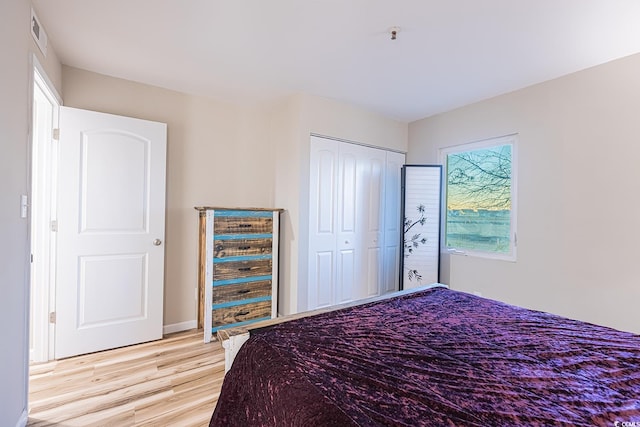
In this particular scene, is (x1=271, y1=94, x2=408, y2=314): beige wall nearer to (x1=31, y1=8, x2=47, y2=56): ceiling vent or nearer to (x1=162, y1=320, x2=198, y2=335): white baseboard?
(x1=162, y1=320, x2=198, y2=335): white baseboard

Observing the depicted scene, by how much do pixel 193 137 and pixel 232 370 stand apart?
265 cm

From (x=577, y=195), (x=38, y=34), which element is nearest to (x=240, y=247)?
(x=38, y=34)

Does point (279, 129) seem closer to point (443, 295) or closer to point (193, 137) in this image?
point (193, 137)

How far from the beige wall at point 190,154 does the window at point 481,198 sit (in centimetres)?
220

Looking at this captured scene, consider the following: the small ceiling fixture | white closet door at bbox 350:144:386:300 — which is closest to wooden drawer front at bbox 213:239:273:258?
white closet door at bbox 350:144:386:300

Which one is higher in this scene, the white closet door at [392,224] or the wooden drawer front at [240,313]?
the white closet door at [392,224]

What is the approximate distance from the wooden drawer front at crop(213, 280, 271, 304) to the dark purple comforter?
168 cm

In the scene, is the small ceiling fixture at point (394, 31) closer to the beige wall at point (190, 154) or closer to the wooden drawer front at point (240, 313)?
the beige wall at point (190, 154)

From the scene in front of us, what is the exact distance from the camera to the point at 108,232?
2.66 meters

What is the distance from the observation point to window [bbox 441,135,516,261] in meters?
3.11

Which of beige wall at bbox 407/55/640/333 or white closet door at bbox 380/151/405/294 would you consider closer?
beige wall at bbox 407/55/640/333

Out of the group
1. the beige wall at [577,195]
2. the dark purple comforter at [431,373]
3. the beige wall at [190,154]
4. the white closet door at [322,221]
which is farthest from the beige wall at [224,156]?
the dark purple comforter at [431,373]

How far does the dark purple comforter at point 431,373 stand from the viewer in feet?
2.72

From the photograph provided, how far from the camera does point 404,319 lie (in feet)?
5.01
